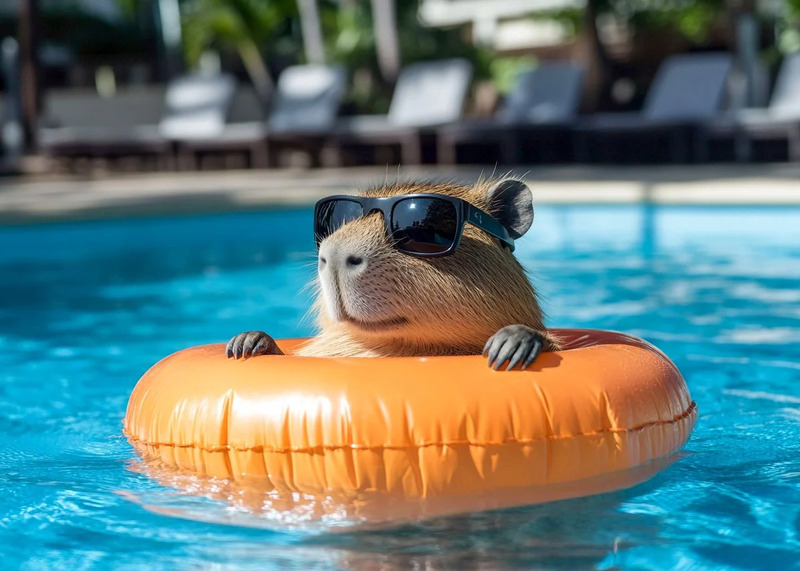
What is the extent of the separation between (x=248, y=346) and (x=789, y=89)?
10001mm

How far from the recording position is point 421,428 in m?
2.40

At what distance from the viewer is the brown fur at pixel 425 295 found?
249 centimetres

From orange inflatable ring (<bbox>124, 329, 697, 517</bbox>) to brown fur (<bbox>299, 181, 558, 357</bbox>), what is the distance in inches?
5.1

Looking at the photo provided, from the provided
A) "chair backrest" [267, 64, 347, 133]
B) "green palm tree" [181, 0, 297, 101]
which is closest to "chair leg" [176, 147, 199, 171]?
"chair backrest" [267, 64, 347, 133]

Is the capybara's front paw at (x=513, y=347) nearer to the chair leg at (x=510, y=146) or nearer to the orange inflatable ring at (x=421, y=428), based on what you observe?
the orange inflatable ring at (x=421, y=428)

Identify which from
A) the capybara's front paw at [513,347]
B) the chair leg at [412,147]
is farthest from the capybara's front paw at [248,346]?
the chair leg at [412,147]

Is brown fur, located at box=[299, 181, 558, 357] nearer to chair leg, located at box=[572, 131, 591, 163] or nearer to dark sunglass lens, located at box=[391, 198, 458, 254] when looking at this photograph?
dark sunglass lens, located at box=[391, 198, 458, 254]

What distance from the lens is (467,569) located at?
2.16 metres

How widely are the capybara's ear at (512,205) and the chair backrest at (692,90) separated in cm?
919

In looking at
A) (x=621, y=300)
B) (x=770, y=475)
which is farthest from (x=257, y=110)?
(x=770, y=475)

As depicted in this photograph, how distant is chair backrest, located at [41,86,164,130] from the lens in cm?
1670

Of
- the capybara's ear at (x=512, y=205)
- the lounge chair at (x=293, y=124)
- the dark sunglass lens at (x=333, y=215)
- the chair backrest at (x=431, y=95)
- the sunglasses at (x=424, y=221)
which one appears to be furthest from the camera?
the lounge chair at (x=293, y=124)

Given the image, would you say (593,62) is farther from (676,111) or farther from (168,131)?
(168,131)

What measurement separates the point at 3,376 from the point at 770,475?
3.16m
